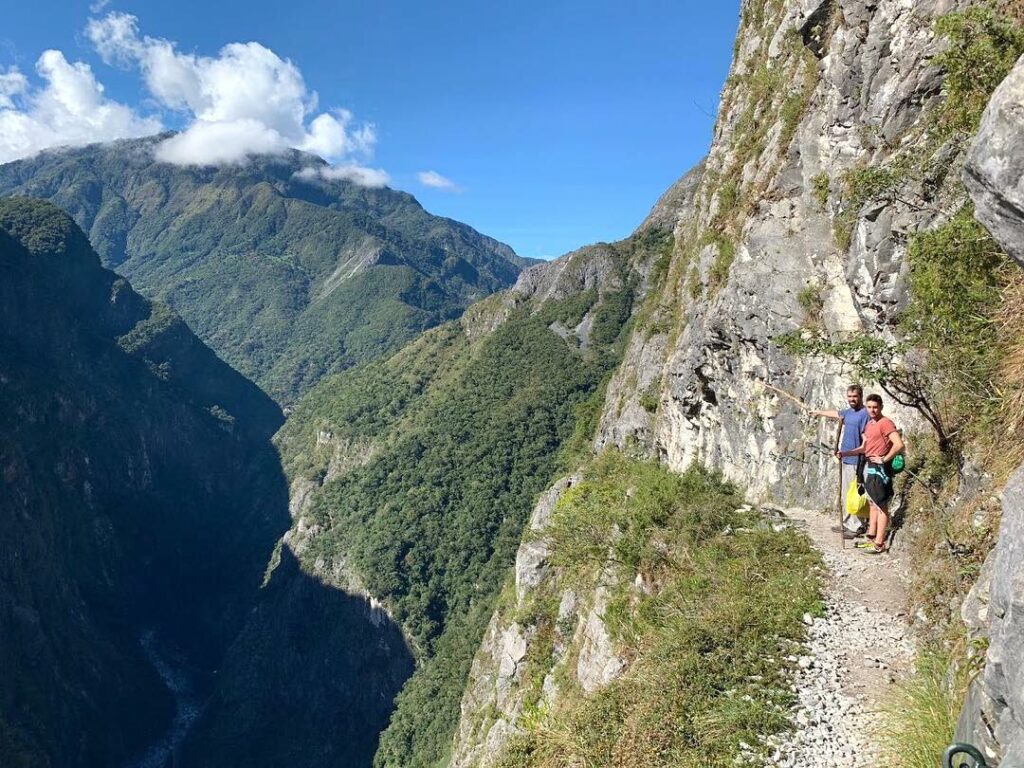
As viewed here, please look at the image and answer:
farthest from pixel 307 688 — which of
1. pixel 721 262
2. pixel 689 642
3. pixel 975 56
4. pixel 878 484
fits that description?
pixel 975 56

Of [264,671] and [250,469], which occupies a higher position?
[250,469]

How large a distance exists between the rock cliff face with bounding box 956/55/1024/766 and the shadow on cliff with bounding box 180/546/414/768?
64505 millimetres

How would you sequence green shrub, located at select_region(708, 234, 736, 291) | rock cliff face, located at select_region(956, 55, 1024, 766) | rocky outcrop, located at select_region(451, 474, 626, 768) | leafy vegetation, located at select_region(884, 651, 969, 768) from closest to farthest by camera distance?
rock cliff face, located at select_region(956, 55, 1024, 766), leafy vegetation, located at select_region(884, 651, 969, 768), rocky outcrop, located at select_region(451, 474, 626, 768), green shrub, located at select_region(708, 234, 736, 291)

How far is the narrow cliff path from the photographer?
5852 mm

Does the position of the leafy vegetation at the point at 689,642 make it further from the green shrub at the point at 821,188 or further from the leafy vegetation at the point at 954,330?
the green shrub at the point at 821,188

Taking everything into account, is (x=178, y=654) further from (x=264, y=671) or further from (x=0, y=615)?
(x=0, y=615)

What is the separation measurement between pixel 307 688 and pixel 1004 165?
78.5m

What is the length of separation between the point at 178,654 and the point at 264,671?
22.1 meters

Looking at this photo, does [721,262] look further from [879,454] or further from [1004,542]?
[1004,542]

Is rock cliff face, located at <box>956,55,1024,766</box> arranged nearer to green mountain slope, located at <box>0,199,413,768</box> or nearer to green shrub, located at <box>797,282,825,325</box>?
green shrub, located at <box>797,282,825,325</box>

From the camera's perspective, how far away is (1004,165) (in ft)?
13.9

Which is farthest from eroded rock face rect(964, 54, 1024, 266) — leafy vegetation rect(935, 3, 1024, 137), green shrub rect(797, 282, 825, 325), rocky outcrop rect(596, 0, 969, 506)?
green shrub rect(797, 282, 825, 325)

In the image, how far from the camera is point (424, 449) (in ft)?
259

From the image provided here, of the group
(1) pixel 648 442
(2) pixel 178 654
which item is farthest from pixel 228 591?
(1) pixel 648 442
